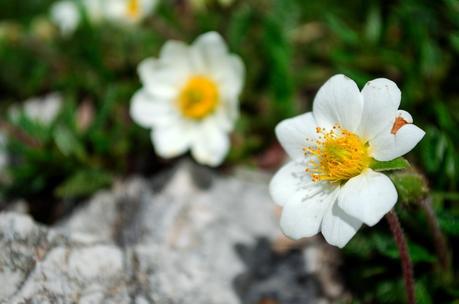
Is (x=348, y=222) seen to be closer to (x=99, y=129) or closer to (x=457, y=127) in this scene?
(x=457, y=127)

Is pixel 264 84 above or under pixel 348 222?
above

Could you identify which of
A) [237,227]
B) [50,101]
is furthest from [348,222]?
[50,101]

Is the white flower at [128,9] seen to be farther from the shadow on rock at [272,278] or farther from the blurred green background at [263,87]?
the shadow on rock at [272,278]

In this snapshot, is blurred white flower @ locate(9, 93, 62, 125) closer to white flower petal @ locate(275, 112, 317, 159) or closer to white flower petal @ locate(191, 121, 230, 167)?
white flower petal @ locate(191, 121, 230, 167)

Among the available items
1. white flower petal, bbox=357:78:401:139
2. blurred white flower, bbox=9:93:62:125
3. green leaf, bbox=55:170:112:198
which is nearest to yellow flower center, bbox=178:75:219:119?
green leaf, bbox=55:170:112:198

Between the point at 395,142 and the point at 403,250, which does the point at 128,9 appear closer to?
the point at 395,142
